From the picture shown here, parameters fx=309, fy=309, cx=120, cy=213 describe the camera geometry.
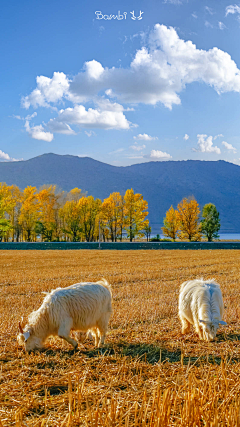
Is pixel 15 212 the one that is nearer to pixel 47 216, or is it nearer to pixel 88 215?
pixel 47 216

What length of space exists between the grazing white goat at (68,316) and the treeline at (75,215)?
5786cm

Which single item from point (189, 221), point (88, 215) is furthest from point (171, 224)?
point (88, 215)

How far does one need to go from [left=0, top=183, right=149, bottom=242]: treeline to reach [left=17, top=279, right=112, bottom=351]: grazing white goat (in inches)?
2278

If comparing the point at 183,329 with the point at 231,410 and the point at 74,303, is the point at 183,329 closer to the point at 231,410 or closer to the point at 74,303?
the point at 74,303

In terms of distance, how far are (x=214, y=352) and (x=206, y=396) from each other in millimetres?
2341

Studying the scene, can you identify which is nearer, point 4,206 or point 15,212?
point 4,206

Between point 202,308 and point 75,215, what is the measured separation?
63.9 meters

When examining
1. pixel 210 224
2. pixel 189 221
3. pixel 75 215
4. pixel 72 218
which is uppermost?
pixel 75 215

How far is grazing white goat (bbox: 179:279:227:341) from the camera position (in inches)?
238

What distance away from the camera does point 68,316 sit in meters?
5.79

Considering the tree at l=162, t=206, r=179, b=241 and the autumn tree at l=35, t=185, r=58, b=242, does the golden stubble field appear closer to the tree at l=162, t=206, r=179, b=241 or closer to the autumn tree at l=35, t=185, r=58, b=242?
the autumn tree at l=35, t=185, r=58, b=242

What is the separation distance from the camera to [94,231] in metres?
70.1

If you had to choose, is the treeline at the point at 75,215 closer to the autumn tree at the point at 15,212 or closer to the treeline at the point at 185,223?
the autumn tree at the point at 15,212

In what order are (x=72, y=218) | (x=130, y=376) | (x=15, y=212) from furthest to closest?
(x=15, y=212)
(x=72, y=218)
(x=130, y=376)
